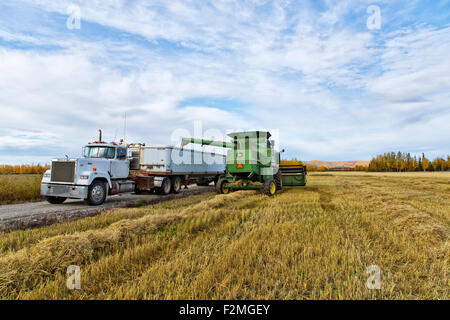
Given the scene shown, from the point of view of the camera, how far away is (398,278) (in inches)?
126

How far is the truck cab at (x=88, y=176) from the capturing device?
10367 millimetres

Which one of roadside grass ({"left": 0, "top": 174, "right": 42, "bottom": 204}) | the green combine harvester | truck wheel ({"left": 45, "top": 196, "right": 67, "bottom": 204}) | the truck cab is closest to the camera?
the truck cab

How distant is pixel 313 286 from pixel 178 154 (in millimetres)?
13289

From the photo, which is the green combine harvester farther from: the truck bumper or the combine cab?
the truck bumper

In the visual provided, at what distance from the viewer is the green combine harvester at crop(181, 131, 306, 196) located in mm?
12750

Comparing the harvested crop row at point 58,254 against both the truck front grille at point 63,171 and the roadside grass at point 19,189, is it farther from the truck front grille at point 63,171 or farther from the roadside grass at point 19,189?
A: the roadside grass at point 19,189

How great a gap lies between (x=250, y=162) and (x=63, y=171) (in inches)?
338

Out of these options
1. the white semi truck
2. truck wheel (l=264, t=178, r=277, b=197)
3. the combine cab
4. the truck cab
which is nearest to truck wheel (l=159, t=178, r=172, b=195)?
A: the white semi truck

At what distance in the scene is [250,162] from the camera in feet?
41.7

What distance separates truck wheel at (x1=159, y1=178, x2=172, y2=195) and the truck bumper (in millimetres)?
4594
